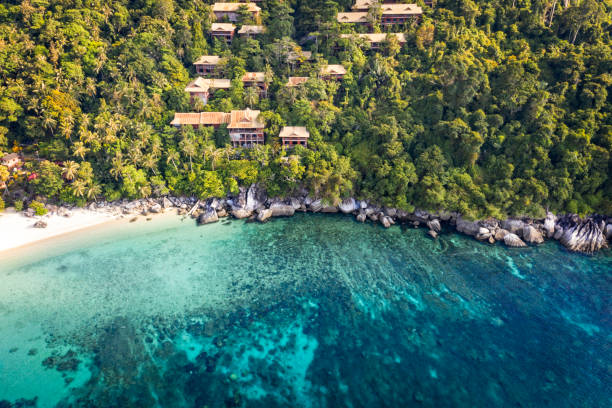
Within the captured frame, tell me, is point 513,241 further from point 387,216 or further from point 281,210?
point 281,210

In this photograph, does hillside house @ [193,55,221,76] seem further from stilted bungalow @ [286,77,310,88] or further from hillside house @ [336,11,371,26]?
hillside house @ [336,11,371,26]

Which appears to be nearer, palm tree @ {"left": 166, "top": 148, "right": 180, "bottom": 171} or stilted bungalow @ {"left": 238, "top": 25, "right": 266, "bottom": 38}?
palm tree @ {"left": 166, "top": 148, "right": 180, "bottom": 171}

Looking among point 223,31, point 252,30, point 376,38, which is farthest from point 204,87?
point 376,38

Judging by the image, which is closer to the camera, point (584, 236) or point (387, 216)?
point (584, 236)

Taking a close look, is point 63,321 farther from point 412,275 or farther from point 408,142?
point 408,142

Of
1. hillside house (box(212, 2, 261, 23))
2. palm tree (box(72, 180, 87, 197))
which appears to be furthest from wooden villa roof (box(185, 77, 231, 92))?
palm tree (box(72, 180, 87, 197))

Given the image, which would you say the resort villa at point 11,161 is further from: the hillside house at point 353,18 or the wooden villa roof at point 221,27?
the hillside house at point 353,18
